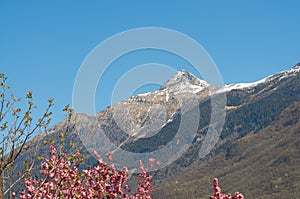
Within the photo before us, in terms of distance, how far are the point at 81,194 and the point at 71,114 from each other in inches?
102

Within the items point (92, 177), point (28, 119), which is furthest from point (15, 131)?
point (92, 177)

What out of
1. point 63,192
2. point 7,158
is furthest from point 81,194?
point 7,158

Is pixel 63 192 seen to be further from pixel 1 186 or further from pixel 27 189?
pixel 1 186

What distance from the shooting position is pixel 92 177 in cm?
1341

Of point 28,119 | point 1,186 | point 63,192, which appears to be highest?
point 28,119

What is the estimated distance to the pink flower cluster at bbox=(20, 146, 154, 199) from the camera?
38.5 feet

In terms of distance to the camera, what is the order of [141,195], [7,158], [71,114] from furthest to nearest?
[141,195] → [71,114] → [7,158]

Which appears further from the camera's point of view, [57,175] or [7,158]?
[57,175]

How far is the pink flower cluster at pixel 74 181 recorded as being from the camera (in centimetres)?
Answer: 1173

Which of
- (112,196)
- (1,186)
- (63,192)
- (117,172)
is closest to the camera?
(1,186)

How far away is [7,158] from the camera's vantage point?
10.5 metres

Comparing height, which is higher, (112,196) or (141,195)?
(141,195)

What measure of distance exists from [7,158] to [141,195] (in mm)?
6623

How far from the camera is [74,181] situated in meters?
11.8
